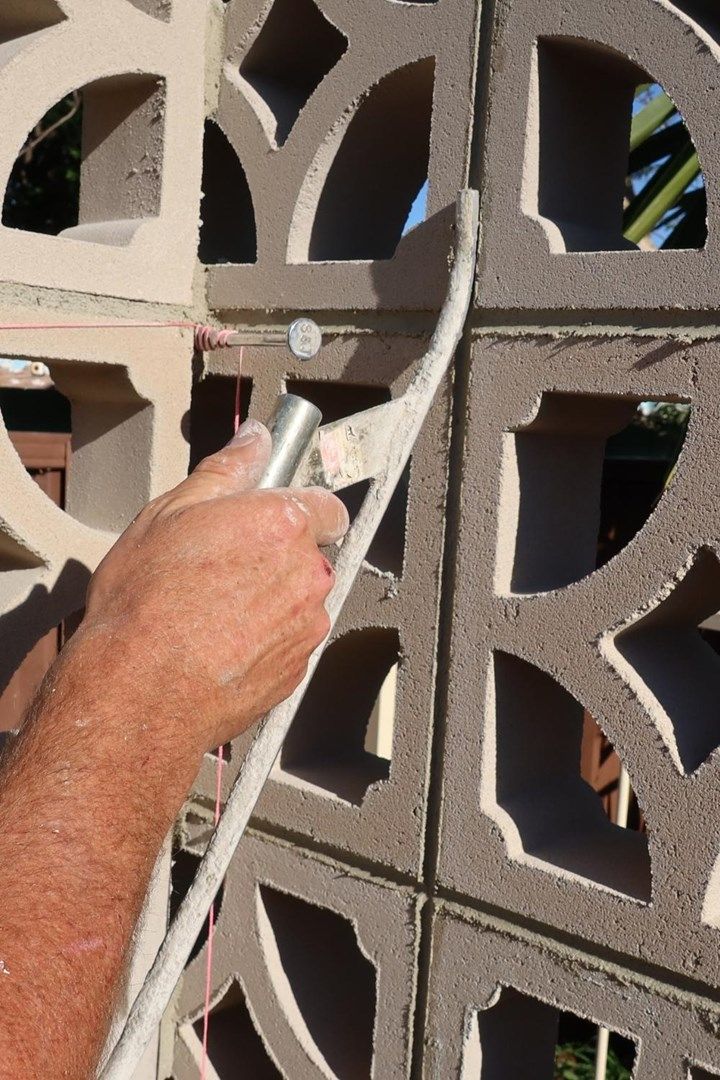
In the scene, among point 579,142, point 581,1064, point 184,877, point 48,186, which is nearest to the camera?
point 579,142

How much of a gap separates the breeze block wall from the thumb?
0.50m

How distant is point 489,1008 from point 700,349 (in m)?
0.94

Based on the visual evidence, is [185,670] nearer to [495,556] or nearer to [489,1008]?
[495,556]

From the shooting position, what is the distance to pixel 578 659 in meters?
1.46

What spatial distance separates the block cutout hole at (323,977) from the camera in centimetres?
181

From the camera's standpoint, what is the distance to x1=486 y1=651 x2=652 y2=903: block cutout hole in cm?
153

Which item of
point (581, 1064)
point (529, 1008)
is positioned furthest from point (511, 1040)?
point (581, 1064)

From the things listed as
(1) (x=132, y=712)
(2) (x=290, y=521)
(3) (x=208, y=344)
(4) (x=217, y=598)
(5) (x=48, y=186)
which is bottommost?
(1) (x=132, y=712)

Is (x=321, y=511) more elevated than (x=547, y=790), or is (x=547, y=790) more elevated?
(x=321, y=511)

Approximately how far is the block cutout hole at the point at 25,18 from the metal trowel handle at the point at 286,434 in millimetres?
835

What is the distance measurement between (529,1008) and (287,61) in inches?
63.0

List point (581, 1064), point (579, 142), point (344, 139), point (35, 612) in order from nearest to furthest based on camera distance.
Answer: point (579, 142), point (35, 612), point (344, 139), point (581, 1064)

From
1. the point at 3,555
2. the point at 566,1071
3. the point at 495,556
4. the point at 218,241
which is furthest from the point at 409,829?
the point at 566,1071

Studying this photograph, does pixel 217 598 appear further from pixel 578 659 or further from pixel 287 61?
pixel 287 61
